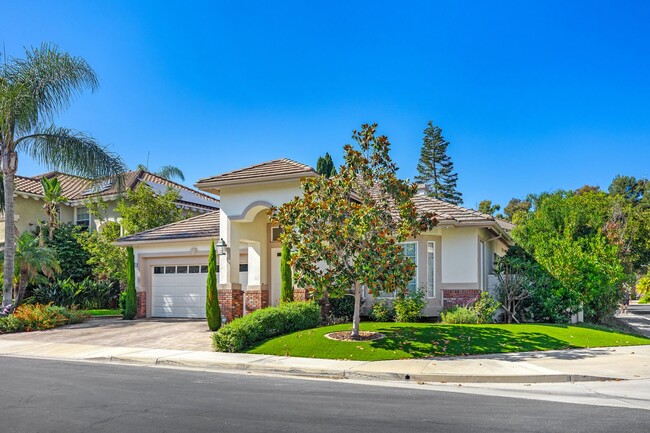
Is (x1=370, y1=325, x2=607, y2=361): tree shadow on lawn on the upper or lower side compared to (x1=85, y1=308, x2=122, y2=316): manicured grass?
upper


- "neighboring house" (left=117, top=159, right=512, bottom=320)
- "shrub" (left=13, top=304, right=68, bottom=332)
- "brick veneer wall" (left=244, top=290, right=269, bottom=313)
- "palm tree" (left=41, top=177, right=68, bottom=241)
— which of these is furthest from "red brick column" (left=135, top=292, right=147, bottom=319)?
"palm tree" (left=41, top=177, right=68, bottom=241)

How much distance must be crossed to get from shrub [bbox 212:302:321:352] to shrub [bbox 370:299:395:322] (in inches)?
76.3

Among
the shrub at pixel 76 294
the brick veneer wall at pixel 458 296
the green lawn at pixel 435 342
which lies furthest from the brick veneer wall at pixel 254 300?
the shrub at pixel 76 294

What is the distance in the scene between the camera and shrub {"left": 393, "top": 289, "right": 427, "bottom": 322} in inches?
694

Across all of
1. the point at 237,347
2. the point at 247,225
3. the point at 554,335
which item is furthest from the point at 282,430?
the point at 247,225

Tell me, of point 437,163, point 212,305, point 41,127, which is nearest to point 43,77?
point 41,127

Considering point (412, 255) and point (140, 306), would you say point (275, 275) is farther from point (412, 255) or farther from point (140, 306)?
point (140, 306)

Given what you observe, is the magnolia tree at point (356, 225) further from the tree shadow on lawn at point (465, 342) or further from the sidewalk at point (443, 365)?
the sidewalk at point (443, 365)

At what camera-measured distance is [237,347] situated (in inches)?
565

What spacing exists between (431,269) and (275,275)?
5882 mm

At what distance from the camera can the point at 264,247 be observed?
21109 millimetres

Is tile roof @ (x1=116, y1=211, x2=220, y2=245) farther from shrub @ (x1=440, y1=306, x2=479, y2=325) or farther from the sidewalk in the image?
shrub @ (x1=440, y1=306, x2=479, y2=325)

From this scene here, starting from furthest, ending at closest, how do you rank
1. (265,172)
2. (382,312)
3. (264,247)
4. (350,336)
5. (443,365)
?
(264,247)
(265,172)
(382,312)
(350,336)
(443,365)

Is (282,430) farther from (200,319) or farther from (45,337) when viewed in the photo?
(200,319)
